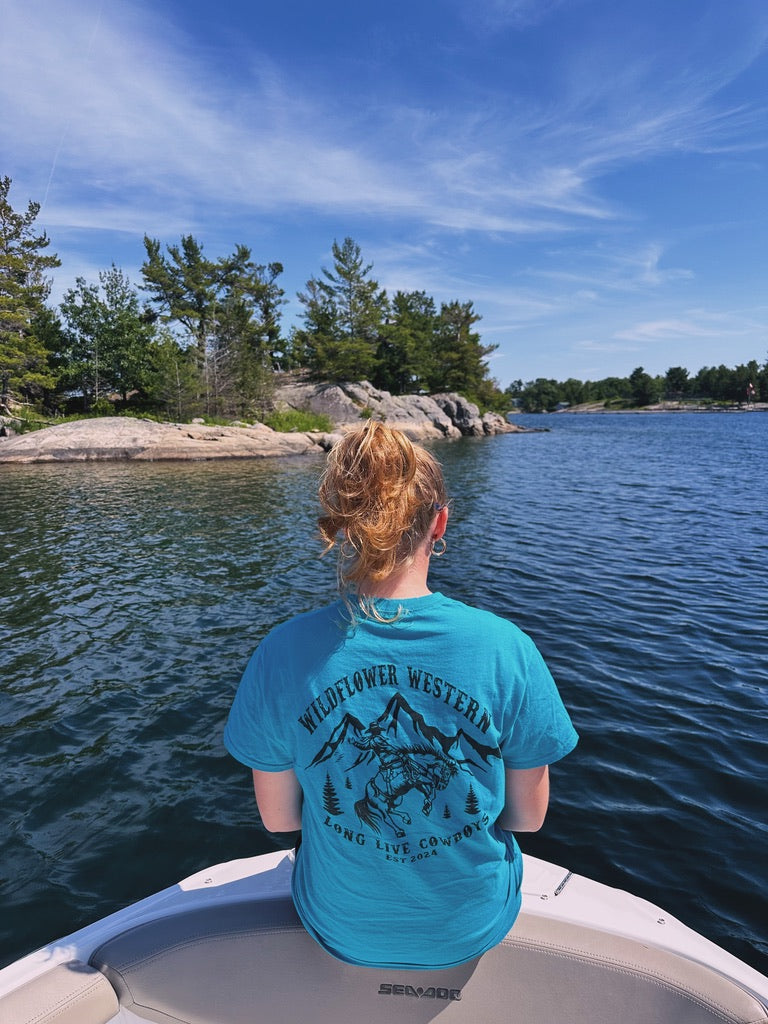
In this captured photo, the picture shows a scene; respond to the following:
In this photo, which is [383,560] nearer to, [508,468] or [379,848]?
[379,848]

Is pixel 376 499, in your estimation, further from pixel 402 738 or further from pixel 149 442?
pixel 149 442

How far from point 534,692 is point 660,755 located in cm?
505

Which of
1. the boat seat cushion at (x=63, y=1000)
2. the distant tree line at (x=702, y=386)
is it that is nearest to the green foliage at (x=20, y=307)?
the boat seat cushion at (x=63, y=1000)

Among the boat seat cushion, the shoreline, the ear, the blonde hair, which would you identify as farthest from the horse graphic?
the shoreline

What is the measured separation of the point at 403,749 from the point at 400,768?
6 cm

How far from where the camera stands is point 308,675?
178 centimetres

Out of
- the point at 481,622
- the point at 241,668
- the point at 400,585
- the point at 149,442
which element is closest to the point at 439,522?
the point at 400,585

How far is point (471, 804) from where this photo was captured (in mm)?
1847

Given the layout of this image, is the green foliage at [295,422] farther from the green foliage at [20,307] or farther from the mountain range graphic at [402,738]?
the mountain range graphic at [402,738]

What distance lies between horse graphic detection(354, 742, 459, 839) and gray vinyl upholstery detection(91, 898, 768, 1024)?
0.54 meters

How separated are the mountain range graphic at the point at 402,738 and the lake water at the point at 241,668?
343 cm

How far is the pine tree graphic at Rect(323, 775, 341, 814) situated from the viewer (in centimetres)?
185

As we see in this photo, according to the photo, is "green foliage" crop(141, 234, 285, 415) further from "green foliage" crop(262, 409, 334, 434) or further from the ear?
the ear

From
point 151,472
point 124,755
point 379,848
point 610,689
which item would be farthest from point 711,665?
point 151,472
